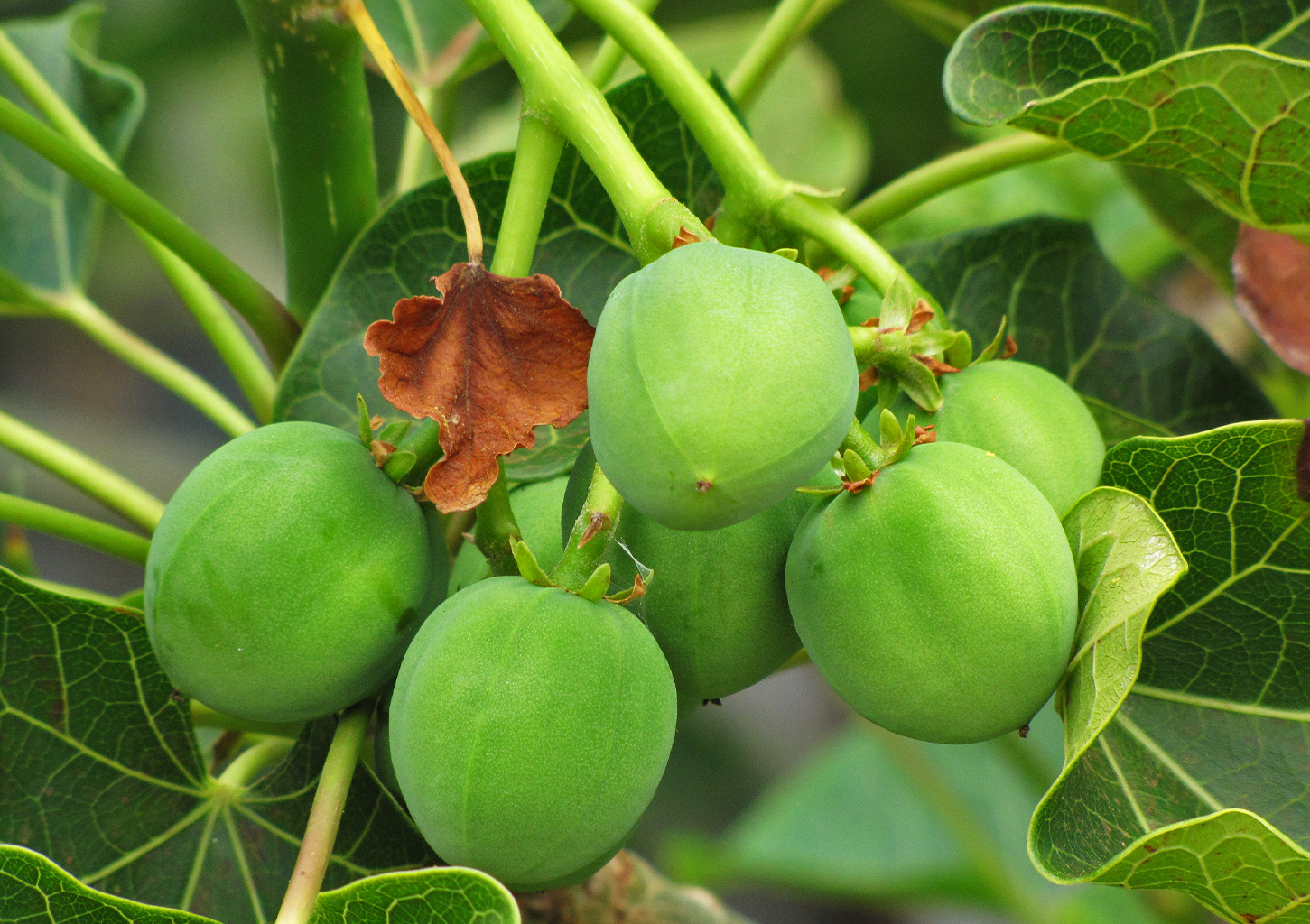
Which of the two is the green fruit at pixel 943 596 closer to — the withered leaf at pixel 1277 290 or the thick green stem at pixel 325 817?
the thick green stem at pixel 325 817

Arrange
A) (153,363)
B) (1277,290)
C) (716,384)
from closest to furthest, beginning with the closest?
(716,384)
(1277,290)
(153,363)

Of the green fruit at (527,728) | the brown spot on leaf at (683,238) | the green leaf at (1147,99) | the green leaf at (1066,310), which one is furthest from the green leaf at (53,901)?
the green leaf at (1066,310)

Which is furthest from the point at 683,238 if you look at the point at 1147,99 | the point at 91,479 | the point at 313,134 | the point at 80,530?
the point at 91,479

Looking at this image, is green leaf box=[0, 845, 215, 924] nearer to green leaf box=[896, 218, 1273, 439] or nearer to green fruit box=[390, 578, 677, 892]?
green fruit box=[390, 578, 677, 892]

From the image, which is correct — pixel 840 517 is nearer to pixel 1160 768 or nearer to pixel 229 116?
pixel 1160 768

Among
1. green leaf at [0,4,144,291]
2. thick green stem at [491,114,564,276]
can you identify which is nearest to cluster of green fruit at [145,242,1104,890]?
thick green stem at [491,114,564,276]

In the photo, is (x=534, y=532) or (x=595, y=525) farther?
(x=534, y=532)

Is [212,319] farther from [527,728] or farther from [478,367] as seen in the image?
[527,728]

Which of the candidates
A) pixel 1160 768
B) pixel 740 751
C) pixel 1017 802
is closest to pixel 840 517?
pixel 1160 768
